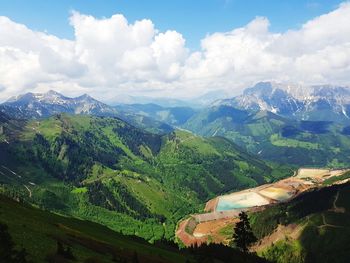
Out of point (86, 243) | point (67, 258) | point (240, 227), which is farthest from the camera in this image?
point (240, 227)

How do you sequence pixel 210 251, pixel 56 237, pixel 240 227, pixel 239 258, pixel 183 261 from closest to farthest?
pixel 56 237 → pixel 183 261 → pixel 240 227 → pixel 239 258 → pixel 210 251

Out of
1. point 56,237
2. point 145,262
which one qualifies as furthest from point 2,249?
point 145,262

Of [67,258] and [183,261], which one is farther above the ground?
[67,258]

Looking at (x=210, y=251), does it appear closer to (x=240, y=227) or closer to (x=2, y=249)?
(x=240, y=227)

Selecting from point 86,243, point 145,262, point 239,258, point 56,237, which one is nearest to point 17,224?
point 56,237

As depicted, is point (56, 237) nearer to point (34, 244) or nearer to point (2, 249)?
point (34, 244)

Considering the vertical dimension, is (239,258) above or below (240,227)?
below

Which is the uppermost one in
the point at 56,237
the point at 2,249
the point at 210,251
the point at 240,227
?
the point at 2,249

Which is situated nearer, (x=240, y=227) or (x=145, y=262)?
(x=145, y=262)

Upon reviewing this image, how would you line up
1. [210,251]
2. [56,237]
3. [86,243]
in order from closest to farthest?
[56,237] < [86,243] < [210,251]
